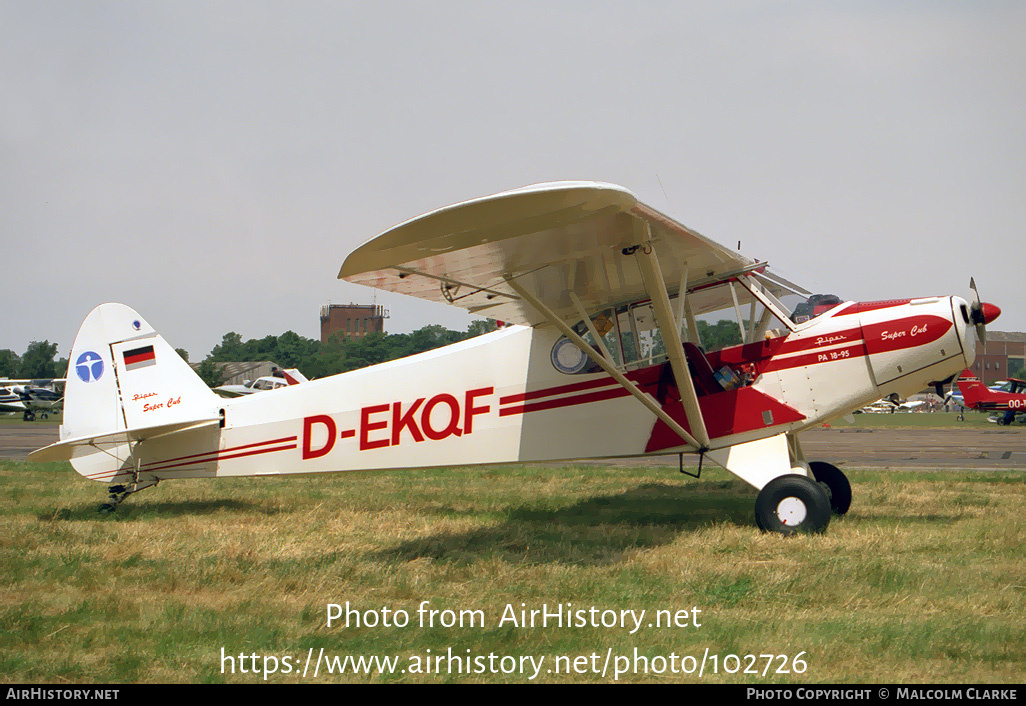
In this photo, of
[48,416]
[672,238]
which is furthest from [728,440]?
[48,416]

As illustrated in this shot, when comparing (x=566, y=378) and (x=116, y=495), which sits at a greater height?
(x=566, y=378)

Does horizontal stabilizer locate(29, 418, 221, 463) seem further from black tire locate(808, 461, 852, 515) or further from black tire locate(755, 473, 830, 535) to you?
black tire locate(808, 461, 852, 515)

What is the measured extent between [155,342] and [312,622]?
6.15m

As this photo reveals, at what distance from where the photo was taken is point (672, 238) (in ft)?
22.6

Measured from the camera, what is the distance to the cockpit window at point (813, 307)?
791 cm

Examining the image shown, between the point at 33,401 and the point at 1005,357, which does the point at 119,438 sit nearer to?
the point at 33,401

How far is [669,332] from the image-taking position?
6957 mm

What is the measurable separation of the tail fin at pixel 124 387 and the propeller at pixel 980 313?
833 cm

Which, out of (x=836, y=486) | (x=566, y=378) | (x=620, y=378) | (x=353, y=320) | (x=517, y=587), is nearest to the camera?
(x=517, y=587)

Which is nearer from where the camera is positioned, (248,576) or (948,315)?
(248,576)

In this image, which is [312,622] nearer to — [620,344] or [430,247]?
[430,247]

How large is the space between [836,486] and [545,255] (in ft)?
14.7

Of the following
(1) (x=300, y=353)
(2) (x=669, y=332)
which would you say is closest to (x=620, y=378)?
(2) (x=669, y=332)

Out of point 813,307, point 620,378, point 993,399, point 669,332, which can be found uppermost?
point 813,307
